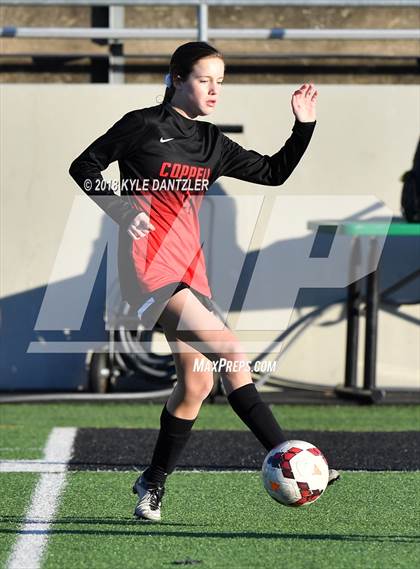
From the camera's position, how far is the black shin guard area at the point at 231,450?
743cm

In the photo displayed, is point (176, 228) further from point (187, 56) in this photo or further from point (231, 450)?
point (231, 450)

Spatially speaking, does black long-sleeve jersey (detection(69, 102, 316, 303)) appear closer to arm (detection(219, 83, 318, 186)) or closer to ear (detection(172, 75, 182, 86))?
arm (detection(219, 83, 318, 186))

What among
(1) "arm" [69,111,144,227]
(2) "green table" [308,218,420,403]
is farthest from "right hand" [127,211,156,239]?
(2) "green table" [308,218,420,403]

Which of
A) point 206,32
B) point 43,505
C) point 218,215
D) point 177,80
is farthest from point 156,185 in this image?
point 206,32

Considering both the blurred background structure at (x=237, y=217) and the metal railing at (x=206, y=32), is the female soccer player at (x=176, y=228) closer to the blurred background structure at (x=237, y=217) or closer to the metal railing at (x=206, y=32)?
the blurred background structure at (x=237, y=217)

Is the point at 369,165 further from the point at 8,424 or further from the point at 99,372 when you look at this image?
the point at 8,424

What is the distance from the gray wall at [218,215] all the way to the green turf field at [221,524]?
331 centimetres

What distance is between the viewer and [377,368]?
11398 mm

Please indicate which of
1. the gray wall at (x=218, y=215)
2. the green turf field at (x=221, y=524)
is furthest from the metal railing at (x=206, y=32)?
the green turf field at (x=221, y=524)

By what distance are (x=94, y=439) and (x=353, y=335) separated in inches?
124

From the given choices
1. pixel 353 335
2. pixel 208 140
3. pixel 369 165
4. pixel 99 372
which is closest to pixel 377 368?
pixel 353 335

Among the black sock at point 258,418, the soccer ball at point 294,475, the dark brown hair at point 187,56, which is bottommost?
the soccer ball at point 294,475

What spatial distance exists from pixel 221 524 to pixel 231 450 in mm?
2623

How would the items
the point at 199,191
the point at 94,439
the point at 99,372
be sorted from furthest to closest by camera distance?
the point at 99,372, the point at 94,439, the point at 199,191
